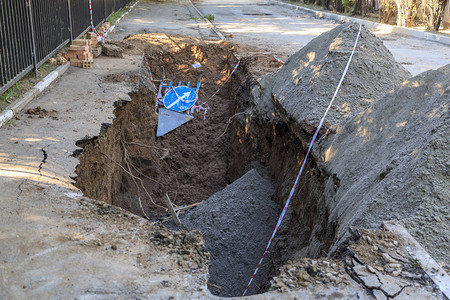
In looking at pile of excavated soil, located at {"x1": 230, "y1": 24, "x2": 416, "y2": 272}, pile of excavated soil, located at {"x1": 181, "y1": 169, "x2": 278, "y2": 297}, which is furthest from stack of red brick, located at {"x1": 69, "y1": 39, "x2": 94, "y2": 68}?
pile of excavated soil, located at {"x1": 181, "y1": 169, "x2": 278, "y2": 297}

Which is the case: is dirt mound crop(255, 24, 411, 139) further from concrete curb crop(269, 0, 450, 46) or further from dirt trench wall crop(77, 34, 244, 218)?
concrete curb crop(269, 0, 450, 46)

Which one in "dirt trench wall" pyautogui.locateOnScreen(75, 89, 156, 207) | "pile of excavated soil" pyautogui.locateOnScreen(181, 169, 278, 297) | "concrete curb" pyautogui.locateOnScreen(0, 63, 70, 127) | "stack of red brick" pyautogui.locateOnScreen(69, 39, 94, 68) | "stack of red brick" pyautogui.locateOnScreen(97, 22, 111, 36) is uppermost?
"stack of red brick" pyautogui.locateOnScreen(97, 22, 111, 36)

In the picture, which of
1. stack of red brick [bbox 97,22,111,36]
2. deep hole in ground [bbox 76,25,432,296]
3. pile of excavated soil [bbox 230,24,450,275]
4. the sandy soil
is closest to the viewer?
the sandy soil

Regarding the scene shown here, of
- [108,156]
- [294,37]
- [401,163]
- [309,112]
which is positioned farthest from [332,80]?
[294,37]

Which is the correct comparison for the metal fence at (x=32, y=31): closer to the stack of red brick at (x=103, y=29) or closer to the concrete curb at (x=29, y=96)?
the concrete curb at (x=29, y=96)

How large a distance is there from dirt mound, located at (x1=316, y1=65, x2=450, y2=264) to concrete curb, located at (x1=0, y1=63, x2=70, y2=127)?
407 cm

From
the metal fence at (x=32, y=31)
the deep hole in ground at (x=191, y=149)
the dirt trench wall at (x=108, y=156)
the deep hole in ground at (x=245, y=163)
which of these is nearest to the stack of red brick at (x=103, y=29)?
the metal fence at (x=32, y=31)

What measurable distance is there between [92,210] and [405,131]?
9.89ft

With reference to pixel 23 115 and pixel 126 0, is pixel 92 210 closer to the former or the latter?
pixel 23 115

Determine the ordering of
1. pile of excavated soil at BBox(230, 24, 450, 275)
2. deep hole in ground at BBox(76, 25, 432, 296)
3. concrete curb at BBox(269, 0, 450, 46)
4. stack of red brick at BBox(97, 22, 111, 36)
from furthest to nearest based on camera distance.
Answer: concrete curb at BBox(269, 0, 450, 46) < stack of red brick at BBox(97, 22, 111, 36) < deep hole in ground at BBox(76, 25, 432, 296) < pile of excavated soil at BBox(230, 24, 450, 275)

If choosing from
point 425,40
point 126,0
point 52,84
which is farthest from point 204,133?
point 126,0

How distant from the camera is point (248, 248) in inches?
217

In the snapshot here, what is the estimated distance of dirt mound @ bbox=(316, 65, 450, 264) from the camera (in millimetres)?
3250

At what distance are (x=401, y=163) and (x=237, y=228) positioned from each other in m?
2.57
